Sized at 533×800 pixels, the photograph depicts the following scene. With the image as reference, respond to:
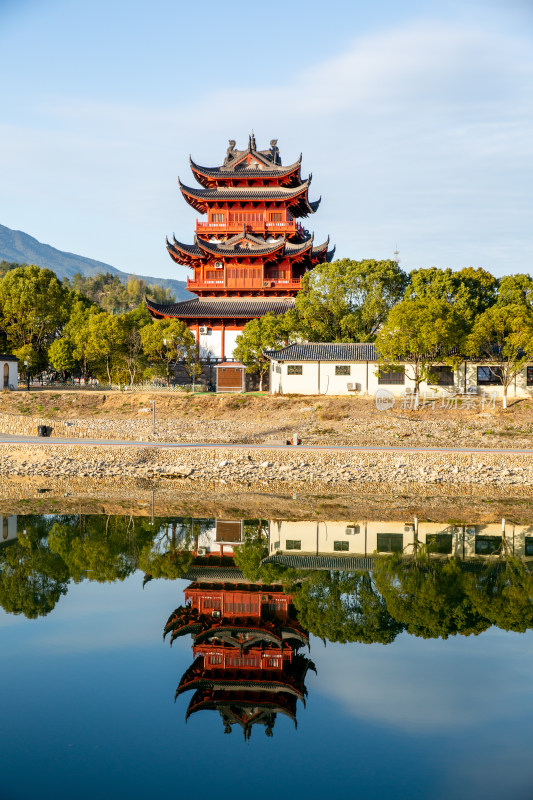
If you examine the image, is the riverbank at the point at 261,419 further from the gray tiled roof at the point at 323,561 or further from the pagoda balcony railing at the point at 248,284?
the gray tiled roof at the point at 323,561

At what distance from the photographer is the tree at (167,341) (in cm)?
5278

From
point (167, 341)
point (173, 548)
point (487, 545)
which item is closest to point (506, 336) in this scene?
point (487, 545)

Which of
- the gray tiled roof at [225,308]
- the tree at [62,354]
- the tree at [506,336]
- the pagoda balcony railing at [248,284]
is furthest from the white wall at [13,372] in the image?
the tree at [506,336]

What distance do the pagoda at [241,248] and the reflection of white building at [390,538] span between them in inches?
1209

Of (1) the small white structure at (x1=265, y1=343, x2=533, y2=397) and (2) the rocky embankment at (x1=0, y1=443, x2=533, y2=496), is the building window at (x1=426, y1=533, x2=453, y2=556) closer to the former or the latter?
(2) the rocky embankment at (x1=0, y1=443, x2=533, y2=496)

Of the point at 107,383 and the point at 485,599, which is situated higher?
the point at 107,383

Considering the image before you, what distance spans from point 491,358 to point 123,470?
24.9m

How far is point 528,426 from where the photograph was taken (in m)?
42.0

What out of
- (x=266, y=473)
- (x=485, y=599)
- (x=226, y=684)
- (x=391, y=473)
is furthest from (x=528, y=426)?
(x=226, y=684)

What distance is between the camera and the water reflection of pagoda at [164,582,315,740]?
51.2 feet

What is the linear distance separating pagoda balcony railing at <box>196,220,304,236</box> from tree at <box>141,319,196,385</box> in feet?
41.1

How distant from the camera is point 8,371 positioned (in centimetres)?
5412

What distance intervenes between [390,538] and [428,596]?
5876 mm

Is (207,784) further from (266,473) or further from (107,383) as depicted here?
(107,383)
